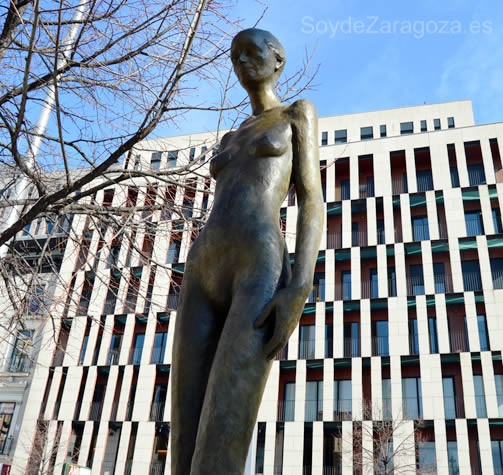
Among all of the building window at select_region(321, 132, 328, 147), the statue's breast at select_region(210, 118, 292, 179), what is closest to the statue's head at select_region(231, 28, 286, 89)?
the statue's breast at select_region(210, 118, 292, 179)

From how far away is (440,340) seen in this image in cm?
3045

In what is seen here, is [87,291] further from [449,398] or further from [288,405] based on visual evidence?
[449,398]

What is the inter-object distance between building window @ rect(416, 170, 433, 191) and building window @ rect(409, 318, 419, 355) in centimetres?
885

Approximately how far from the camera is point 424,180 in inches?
1438

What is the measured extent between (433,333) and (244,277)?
3126cm

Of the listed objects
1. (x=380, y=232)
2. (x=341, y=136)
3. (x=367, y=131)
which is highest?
(x=367, y=131)

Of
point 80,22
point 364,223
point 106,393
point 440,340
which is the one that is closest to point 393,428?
point 440,340

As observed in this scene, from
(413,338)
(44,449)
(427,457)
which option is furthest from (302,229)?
(44,449)

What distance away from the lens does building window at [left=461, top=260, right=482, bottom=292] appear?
31.9 meters

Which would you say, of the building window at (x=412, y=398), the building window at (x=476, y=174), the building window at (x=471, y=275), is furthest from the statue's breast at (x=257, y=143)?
the building window at (x=476, y=174)

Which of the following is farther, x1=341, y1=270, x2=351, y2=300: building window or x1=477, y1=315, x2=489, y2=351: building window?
x1=341, y1=270, x2=351, y2=300: building window

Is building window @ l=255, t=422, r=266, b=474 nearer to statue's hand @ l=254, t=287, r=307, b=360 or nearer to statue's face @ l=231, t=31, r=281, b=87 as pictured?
statue's face @ l=231, t=31, r=281, b=87

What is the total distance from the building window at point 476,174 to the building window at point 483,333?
889cm

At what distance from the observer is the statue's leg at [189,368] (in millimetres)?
2430
